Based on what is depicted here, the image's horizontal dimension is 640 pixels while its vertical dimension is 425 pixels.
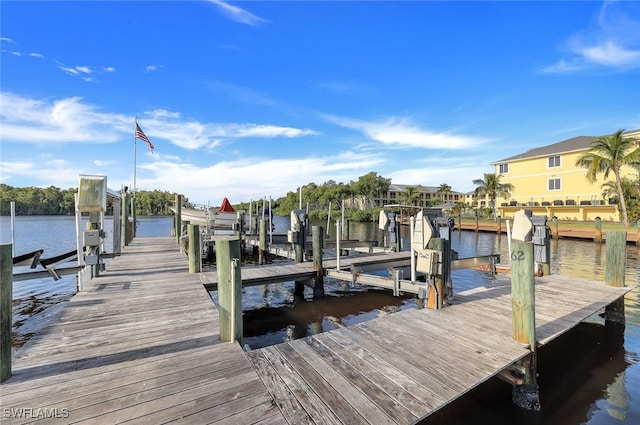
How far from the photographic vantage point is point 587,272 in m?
14.2

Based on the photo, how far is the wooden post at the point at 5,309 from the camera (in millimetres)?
3057

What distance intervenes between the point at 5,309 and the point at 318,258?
25.0ft

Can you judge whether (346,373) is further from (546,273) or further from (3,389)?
(546,273)

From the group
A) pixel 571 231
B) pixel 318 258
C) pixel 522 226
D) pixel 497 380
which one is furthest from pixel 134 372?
pixel 571 231

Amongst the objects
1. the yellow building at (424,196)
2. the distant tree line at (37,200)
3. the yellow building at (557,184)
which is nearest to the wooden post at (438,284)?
the yellow building at (557,184)

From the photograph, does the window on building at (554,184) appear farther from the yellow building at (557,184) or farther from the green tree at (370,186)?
the green tree at (370,186)

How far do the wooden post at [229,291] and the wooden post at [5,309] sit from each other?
206cm

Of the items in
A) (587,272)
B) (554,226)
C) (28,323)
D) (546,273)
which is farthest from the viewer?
(554,226)

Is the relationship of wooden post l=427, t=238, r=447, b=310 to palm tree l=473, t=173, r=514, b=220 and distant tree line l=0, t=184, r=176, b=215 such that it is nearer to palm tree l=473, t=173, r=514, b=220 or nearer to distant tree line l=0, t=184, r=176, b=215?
palm tree l=473, t=173, r=514, b=220

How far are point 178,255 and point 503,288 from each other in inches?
448

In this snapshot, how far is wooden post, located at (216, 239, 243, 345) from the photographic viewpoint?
411 centimetres

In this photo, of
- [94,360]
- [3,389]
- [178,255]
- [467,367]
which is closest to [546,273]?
[467,367]

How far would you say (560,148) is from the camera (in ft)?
132

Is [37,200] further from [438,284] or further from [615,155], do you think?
[615,155]
